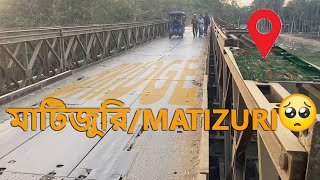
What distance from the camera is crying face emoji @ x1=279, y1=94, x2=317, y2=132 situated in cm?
151

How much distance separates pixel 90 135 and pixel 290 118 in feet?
12.4

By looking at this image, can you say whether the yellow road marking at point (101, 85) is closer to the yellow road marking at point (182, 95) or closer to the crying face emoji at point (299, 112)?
the yellow road marking at point (182, 95)

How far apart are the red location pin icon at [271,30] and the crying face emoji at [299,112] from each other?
196cm

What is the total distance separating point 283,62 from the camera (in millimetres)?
4965

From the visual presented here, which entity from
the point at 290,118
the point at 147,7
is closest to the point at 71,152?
the point at 290,118

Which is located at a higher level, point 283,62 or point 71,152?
point 283,62

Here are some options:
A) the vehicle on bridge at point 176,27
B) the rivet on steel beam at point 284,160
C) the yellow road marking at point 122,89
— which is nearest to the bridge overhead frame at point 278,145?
the rivet on steel beam at point 284,160

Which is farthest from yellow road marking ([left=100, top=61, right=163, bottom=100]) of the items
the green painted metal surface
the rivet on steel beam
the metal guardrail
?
the rivet on steel beam

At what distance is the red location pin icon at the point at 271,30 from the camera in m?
3.36

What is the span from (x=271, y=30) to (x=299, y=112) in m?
2.25

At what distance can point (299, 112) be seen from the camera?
1.55 m

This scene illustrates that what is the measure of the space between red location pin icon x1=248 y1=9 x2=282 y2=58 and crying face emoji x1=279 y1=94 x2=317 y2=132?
77.3 inches

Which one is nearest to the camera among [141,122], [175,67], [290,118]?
[290,118]

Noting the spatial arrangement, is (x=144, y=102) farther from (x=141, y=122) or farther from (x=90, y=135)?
(x=90, y=135)
